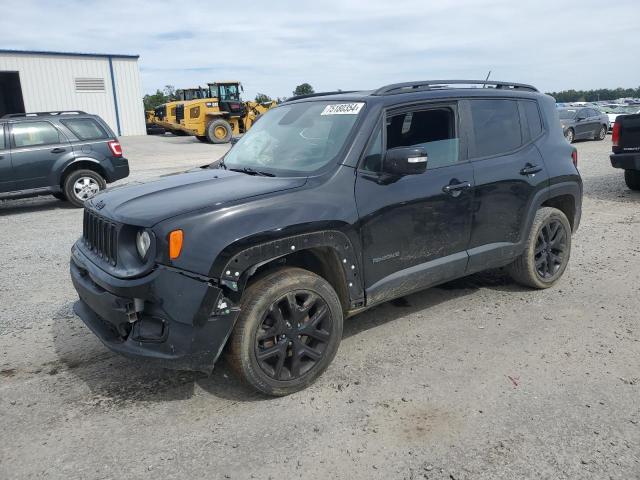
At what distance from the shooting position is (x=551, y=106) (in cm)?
520

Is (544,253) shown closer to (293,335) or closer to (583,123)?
(293,335)

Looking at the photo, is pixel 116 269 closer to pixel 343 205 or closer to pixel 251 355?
pixel 251 355

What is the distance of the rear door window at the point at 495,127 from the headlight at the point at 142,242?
267 cm

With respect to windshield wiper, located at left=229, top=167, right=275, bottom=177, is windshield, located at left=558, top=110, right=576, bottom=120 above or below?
below

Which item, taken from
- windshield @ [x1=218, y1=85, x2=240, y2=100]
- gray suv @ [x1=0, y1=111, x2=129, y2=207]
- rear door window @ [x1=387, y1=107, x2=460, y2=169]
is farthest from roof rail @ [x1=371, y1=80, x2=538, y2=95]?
windshield @ [x1=218, y1=85, x2=240, y2=100]

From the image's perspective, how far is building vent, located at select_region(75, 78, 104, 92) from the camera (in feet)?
105

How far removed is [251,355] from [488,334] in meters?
2.02

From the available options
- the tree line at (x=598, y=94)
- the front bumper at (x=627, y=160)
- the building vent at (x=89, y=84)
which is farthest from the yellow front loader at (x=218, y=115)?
the tree line at (x=598, y=94)

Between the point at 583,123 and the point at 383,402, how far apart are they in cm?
2212

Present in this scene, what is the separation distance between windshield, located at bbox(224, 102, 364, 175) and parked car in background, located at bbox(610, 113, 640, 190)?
7.37m

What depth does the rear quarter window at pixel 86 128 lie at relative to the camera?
10352 millimetres

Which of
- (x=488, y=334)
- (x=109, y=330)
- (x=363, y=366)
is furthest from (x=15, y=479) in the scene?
(x=488, y=334)

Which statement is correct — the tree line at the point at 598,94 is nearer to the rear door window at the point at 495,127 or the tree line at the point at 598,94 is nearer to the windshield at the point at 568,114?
the windshield at the point at 568,114

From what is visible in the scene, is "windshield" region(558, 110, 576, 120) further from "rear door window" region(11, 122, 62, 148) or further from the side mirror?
the side mirror
